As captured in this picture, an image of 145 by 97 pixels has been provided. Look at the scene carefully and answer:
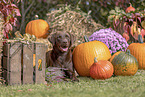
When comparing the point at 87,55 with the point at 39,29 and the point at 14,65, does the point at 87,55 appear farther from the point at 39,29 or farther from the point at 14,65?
the point at 39,29

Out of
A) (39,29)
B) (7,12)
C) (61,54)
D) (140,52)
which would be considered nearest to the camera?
(61,54)

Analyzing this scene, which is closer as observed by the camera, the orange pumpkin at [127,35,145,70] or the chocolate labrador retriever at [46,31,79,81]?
the chocolate labrador retriever at [46,31,79,81]

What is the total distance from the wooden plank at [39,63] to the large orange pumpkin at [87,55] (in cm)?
87

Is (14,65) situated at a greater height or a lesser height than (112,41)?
lesser

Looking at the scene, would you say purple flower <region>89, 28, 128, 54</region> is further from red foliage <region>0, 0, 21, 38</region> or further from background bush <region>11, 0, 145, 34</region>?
background bush <region>11, 0, 145, 34</region>

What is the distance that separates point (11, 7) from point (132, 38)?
133 inches

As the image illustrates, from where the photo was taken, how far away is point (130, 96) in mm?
1934

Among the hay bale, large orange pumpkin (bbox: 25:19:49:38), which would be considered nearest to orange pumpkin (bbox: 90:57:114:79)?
the hay bale

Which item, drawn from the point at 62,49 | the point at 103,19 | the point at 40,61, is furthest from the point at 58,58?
the point at 103,19

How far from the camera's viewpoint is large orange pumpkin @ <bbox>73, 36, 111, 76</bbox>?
3.83 meters

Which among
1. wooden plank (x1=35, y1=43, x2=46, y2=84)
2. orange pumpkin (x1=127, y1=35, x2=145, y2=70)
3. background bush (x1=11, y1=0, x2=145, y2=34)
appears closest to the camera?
wooden plank (x1=35, y1=43, x2=46, y2=84)

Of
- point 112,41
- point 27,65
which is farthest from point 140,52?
point 27,65

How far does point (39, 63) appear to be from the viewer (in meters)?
3.24

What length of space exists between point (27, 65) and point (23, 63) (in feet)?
0.23
